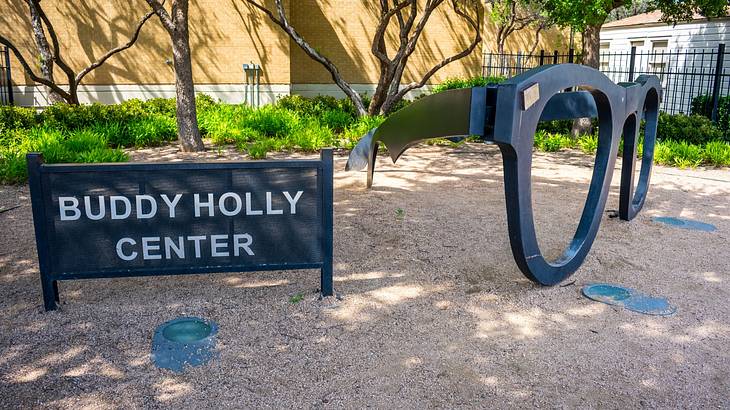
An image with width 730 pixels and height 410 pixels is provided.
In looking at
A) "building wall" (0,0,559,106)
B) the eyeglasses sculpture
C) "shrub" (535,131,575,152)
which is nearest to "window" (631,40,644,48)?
"building wall" (0,0,559,106)

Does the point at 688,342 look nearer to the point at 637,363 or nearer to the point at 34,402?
the point at 637,363

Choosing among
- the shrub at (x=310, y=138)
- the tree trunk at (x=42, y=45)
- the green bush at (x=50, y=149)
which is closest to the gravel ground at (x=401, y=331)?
the green bush at (x=50, y=149)

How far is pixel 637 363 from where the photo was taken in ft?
9.92

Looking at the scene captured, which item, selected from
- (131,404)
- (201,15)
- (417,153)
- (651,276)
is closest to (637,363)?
(651,276)

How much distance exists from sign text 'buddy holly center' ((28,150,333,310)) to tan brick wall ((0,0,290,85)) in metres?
14.9

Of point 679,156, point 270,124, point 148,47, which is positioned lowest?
point 679,156

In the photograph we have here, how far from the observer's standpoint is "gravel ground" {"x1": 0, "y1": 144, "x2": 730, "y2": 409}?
8.91 feet

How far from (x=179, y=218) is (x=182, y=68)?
7075mm

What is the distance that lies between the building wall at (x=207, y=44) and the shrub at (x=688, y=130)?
10.9 meters

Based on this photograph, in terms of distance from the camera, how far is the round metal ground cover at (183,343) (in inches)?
117

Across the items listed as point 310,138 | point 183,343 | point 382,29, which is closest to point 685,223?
Result: point 183,343

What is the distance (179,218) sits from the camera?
3.59 metres

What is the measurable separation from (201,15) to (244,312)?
15.6 meters

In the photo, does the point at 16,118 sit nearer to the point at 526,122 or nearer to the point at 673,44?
the point at 526,122
